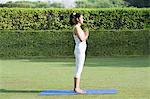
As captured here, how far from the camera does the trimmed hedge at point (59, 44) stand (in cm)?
2252

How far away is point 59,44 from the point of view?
74.3 feet

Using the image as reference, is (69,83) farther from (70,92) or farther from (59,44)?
(59,44)

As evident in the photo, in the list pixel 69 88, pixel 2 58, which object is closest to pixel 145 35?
pixel 2 58

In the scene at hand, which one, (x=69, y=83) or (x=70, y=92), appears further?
(x=69, y=83)

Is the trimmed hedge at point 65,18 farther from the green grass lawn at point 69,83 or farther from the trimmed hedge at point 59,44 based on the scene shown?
the green grass lawn at point 69,83

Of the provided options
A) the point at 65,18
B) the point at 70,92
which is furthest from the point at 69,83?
the point at 65,18

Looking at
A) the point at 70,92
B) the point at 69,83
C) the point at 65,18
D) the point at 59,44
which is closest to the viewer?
the point at 70,92

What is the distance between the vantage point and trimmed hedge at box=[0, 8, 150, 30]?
23.1 metres

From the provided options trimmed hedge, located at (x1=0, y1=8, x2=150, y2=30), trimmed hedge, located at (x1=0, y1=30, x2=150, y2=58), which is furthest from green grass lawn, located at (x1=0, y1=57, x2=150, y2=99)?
trimmed hedge, located at (x1=0, y1=8, x2=150, y2=30)

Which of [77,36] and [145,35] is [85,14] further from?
[77,36]

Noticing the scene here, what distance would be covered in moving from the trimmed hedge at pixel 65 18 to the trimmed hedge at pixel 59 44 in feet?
1.89

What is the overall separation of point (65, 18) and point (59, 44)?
1.50 metres

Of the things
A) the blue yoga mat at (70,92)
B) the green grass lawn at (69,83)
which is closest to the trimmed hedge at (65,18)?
the green grass lawn at (69,83)

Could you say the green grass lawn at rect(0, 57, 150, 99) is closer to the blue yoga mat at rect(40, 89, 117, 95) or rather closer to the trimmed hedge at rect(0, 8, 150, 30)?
the blue yoga mat at rect(40, 89, 117, 95)
